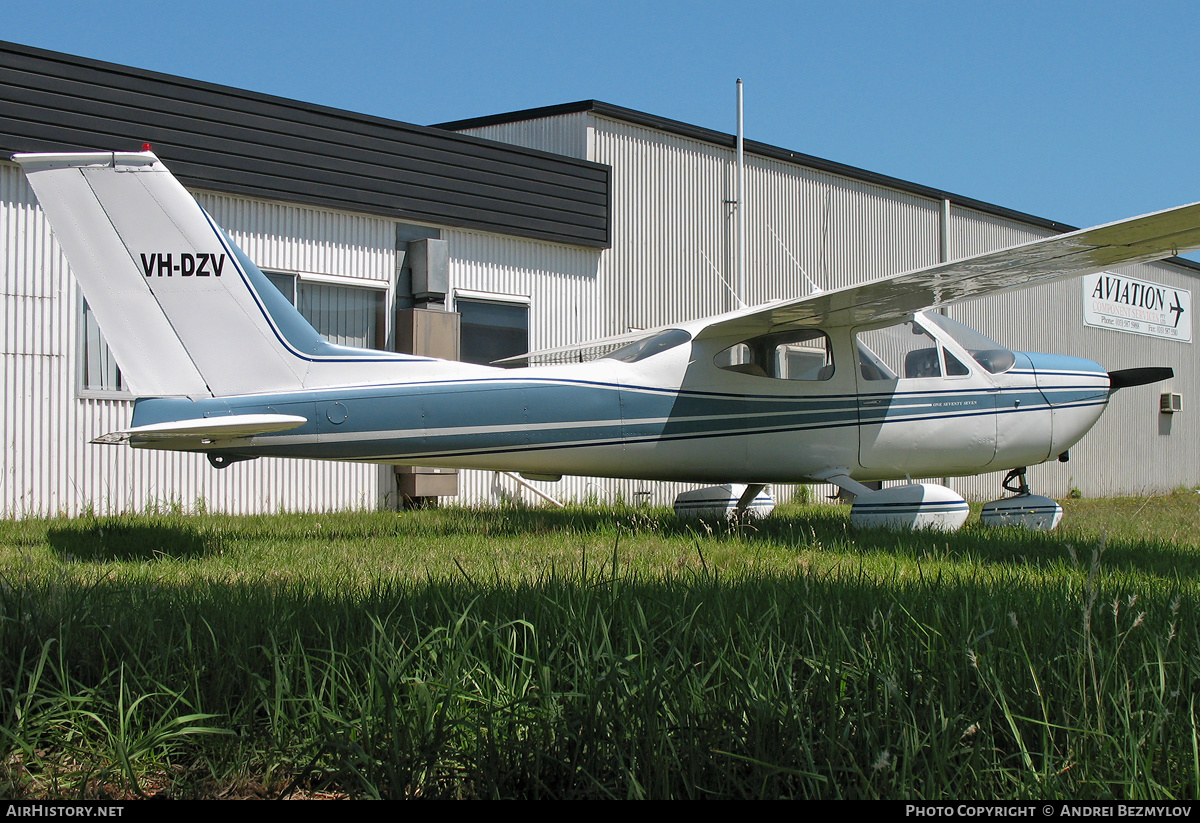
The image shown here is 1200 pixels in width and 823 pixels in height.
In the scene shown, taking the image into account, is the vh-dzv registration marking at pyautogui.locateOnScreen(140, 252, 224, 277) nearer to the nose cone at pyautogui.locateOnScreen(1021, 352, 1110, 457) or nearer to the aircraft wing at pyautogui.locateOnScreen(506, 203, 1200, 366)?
the aircraft wing at pyautogui.locateOnScreen(506, 203, 1200, 366)

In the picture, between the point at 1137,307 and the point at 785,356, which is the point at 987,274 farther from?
the point at 1137,307

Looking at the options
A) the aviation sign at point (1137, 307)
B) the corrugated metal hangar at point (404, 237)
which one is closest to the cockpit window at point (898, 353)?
the corrugated metal hangar at point (404, 237)

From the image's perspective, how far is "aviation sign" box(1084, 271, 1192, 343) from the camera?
20.1 meters

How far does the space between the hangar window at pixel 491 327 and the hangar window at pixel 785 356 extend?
15.6 feet

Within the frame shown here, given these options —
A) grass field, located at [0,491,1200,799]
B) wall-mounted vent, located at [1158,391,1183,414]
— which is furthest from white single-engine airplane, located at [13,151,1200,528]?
wall-mounted vent, located at [1158,391,1183,414]

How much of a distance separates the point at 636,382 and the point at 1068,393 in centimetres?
460

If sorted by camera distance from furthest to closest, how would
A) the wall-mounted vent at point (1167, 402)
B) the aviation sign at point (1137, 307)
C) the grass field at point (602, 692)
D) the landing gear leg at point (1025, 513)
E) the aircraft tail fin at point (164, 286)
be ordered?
the wall-mounted vent at point (1167, 402) < the aviation sign at point (1137, 307) < the landing gear leg at point (1025, 513) < the aircraft tail fin at point (164, 286) < the grass field at point (602, 692)

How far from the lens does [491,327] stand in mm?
11859

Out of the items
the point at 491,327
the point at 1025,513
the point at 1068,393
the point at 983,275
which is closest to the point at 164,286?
the point at 491,327

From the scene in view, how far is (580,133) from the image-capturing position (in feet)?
42.1

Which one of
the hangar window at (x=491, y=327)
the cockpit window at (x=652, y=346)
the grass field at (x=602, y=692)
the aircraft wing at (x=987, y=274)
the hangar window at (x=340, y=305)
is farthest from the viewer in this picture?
the hangar window at (x=491, y=327)

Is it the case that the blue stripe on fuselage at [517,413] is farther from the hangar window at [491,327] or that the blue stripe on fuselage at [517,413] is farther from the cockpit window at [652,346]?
the hangar window at [491,327]

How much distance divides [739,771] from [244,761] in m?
1.13

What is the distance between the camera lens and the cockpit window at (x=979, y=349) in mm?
8383
